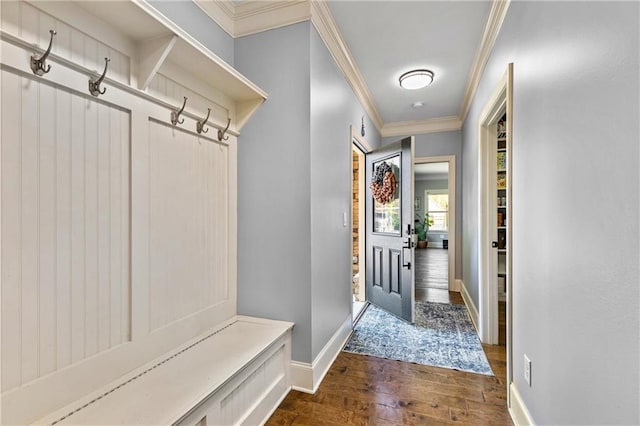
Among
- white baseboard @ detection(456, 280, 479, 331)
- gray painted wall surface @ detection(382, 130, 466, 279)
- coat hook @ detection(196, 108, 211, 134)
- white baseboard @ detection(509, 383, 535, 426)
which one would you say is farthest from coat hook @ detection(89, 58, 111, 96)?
gray painted wall surface @ detection(382, 130, 466, 279)

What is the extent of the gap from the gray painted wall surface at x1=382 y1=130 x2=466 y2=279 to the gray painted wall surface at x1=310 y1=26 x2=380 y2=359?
2.12 metres

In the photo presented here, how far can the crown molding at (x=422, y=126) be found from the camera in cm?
449

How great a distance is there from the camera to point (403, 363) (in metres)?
2.33

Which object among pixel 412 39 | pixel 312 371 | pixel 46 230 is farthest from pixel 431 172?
pixel 46 230

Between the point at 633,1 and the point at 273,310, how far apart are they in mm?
2116

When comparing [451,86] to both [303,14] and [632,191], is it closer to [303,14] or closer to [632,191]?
[303,14]

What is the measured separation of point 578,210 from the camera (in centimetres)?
105

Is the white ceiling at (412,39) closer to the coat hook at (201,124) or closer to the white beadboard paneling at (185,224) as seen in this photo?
the coat hook at (201,124)

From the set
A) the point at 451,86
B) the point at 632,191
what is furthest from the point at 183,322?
the point at 451,86

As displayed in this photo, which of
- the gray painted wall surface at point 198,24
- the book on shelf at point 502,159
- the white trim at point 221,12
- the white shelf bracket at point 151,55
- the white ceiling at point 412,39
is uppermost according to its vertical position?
the white ceiling at point 412,39

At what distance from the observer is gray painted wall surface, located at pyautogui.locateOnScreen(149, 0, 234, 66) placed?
5.40 ft

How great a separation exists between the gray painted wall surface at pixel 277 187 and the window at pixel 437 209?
9792mm

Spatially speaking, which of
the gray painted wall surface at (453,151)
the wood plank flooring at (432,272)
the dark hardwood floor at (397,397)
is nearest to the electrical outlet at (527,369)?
the dark hardwood floor at (397,397)

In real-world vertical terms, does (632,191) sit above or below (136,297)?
above
